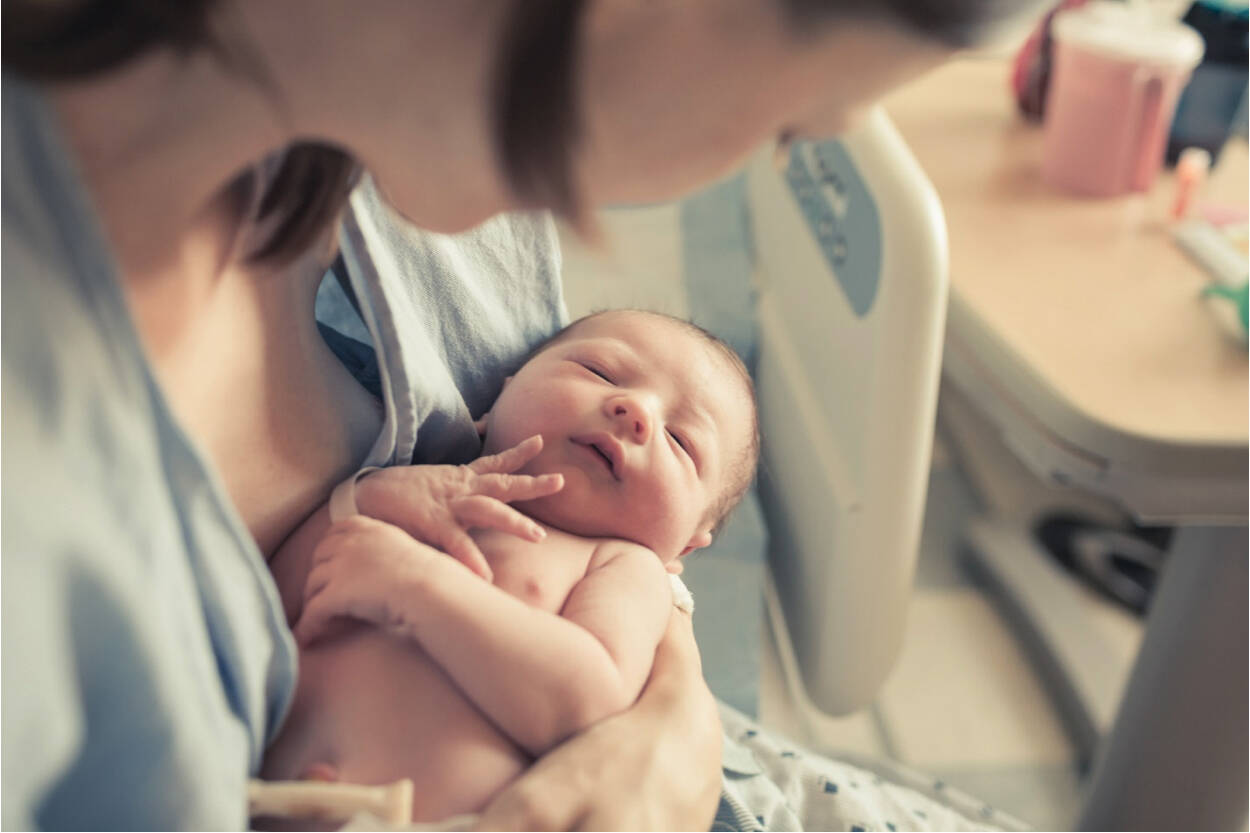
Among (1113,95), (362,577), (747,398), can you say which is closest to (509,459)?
(362,577)

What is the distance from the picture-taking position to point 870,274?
952 mm

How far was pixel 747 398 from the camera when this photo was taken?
2.82 feet

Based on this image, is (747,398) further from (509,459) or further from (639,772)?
(639,772)

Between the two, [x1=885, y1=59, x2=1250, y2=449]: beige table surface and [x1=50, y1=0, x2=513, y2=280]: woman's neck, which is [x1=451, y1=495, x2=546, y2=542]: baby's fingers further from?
[x1=885, y1=59, x2=1250, y2=449]: beige table surface

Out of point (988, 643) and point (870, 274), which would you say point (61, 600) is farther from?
point (988, 643)

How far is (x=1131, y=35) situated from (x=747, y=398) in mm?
781

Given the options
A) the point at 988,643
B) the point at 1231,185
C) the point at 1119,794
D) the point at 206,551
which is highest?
the point at 206,551

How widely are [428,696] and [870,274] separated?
1.86 feet

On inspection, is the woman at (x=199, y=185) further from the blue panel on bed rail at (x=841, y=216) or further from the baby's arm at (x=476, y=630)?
the blue panel on bed rail at (x=841, y=216)

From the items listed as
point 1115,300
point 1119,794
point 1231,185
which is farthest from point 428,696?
point 1231,185

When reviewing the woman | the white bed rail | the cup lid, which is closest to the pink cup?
the cup lid

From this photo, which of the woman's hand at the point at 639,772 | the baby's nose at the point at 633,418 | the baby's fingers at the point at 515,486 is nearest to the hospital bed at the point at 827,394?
the baby's nose at the point at 633,418

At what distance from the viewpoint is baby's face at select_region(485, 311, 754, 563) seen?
0.74 m

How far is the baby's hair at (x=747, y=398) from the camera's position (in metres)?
0.84
